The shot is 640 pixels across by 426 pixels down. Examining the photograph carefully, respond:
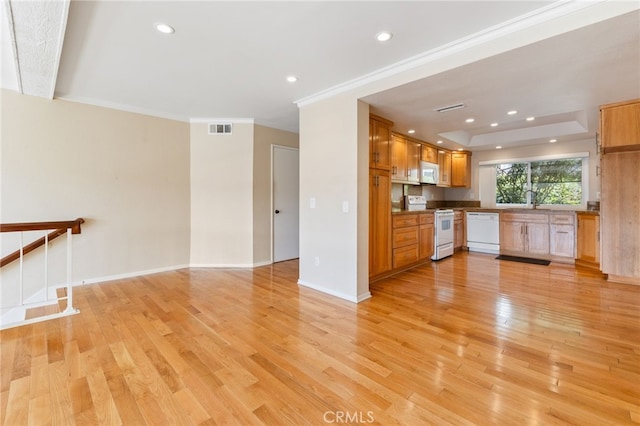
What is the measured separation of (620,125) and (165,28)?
4.79 m

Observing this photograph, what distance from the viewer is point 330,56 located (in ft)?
8.38

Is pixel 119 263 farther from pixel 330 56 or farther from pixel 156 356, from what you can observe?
pixel 330 56

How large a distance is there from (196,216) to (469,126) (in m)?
4.66

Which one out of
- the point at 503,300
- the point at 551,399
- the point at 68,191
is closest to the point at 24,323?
the point at 68,191

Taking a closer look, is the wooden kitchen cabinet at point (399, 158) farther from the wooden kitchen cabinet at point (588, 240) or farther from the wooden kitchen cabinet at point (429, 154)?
the wooden kitchen cabinet at point (588, 240)

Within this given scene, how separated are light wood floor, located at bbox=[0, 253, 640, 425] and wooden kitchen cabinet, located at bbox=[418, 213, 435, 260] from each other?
4.55 feet

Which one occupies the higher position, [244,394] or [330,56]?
[330,56]

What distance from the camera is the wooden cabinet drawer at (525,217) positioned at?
5.07 m

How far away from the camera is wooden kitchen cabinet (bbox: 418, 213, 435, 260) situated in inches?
186

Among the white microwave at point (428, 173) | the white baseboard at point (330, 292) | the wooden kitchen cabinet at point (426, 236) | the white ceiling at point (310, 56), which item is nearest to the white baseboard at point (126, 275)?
the white baseboard at point (330, 292)

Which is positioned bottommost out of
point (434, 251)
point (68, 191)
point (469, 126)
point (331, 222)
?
point (434, 251)

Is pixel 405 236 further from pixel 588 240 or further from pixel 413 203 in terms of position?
pixel 588 240

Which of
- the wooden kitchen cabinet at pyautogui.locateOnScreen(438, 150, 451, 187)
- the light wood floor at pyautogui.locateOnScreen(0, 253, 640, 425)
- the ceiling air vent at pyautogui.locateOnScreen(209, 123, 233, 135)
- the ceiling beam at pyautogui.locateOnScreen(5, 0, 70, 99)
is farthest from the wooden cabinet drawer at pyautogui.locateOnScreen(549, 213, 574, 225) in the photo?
the ceiling beam at pyautogui.locateOnScreen(5, 0, 70, 99)

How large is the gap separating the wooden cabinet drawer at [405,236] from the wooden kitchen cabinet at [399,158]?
874 mm
